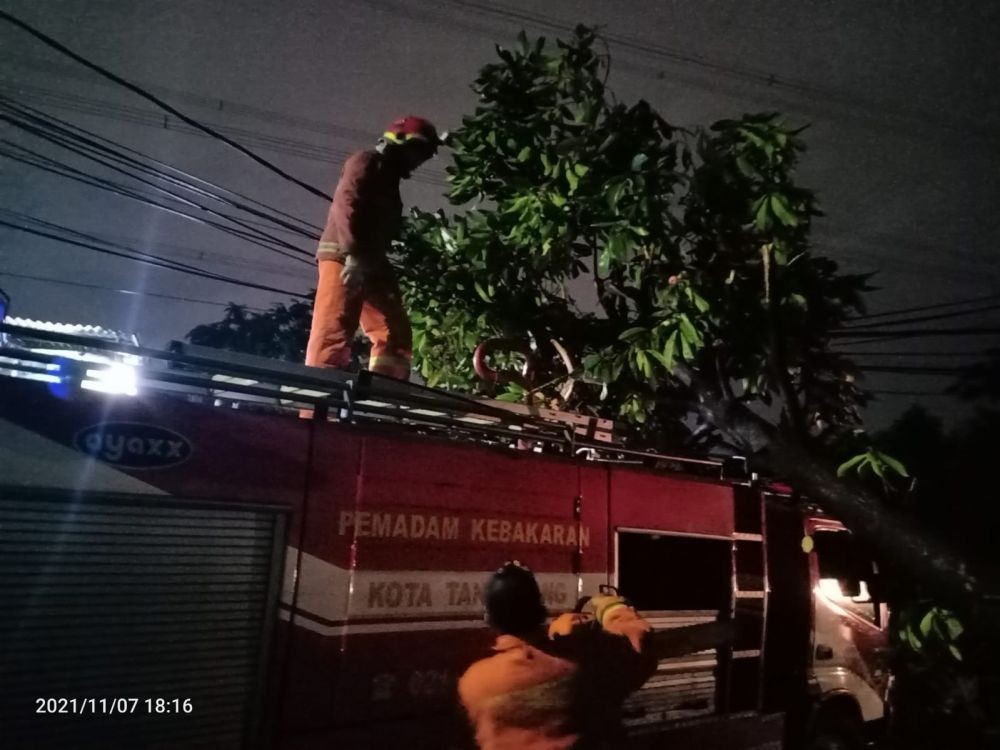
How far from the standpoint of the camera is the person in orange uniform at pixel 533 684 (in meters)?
2.60

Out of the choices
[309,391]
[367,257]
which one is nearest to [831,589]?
[367,257]

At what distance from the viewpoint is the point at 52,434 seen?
293 cm

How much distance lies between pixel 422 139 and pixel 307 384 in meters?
2.33

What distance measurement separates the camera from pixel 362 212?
17.1 ft

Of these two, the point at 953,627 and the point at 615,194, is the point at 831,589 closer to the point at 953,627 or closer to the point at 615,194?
the point at 953,627

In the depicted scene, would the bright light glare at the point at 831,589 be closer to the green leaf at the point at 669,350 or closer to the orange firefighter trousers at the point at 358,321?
the green leaf at the point at 669,350

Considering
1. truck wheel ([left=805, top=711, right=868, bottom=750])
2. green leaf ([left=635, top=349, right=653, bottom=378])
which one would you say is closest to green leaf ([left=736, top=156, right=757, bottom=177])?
green leaf ([left=635, top=349, right=653, bottom=378])

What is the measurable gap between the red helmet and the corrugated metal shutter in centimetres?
289

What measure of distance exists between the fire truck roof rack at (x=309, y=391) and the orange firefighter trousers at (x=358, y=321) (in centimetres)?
71

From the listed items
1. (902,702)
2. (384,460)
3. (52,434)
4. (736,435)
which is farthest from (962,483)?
(52,434)

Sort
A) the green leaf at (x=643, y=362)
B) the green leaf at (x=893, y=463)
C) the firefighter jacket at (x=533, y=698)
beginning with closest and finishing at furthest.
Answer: the firefighter jacket at (x=533, y=698), the green leaf at (x=893, y=463), the green leaf at (x=643, y=362)

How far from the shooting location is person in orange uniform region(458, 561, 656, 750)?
103 inches

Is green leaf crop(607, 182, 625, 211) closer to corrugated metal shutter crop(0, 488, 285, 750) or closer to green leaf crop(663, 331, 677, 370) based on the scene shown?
green leaf crop(663, 331, 677, 370)

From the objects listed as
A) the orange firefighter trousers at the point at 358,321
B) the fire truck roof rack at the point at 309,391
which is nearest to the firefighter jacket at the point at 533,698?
the fire truck roof rack at the point at 309,391
